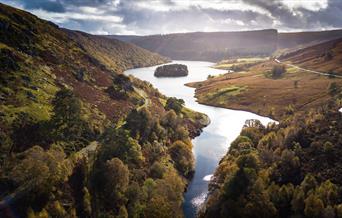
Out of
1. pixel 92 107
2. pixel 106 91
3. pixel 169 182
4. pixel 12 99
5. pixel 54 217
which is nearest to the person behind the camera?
pixel 54 217

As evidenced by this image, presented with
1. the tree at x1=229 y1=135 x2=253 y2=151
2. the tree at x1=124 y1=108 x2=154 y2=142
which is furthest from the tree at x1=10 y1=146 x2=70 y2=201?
the tree at x1=229 y1=135 x2=253 y2=151

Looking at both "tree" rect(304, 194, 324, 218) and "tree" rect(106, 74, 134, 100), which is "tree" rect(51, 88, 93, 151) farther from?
"tree" rect(304, 194, 324, 218)

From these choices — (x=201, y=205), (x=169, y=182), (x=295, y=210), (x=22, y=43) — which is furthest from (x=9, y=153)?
(x=22, y=43)

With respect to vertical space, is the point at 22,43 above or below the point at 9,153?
above

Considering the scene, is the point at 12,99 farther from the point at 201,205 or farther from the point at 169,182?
the point at 201,205

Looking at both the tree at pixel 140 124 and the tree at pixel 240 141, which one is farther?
the tree at pixel 240 141

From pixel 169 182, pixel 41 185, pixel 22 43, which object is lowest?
pixel 169 182

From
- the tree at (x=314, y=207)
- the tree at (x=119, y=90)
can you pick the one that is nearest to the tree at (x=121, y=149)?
the tree at (x=314, y=207)

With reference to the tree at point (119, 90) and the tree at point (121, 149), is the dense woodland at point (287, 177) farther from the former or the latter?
the tree at point (119, 90)
